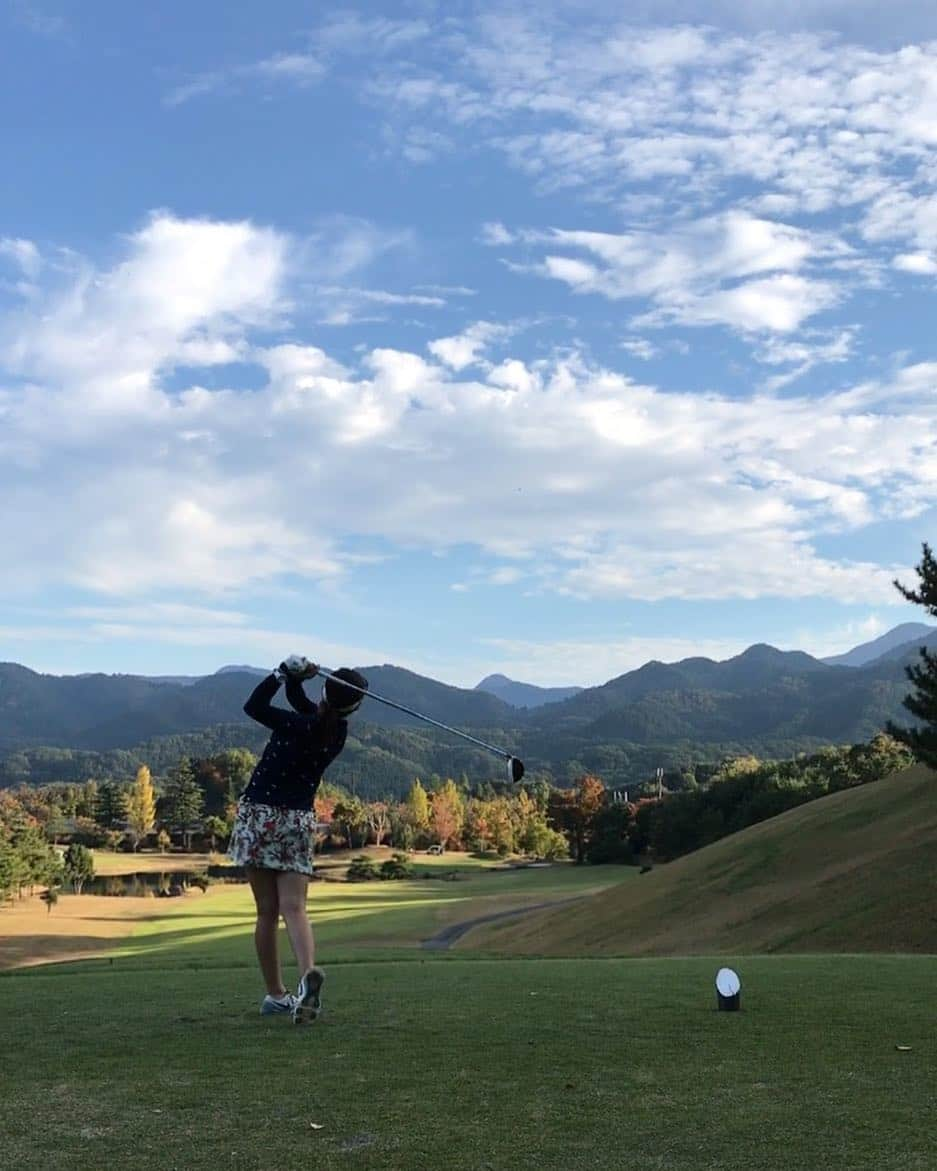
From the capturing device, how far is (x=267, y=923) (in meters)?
6.59

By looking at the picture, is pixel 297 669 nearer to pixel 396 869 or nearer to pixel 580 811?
pixel 396 869

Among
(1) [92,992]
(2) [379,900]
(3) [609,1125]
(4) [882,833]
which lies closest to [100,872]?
(2) [379,900]

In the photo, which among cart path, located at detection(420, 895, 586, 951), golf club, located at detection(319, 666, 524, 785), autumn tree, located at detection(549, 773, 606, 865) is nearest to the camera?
golf club, located at detection(319, 666, 524, 785)

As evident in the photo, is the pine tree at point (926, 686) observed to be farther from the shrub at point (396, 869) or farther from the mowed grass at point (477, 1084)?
the shrub at point (396, 869)

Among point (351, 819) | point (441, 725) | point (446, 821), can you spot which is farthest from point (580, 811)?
point (441, 725)

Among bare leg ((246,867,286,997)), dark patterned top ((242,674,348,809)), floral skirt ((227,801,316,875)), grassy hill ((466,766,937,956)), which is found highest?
dark patterned top ((242,674,348,809))

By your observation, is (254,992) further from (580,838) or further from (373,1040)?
(580,838)

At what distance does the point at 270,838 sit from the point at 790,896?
89.6 ft

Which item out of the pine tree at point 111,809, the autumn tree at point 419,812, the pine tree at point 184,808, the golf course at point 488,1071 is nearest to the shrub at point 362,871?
the autumn tree at point 419,812

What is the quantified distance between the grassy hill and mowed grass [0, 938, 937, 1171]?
2078 centimetres

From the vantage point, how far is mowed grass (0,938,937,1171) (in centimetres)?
365

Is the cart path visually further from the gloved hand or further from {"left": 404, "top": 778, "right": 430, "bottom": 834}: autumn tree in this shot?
{"left": 404, "top": 778, "right": 430, "bottom": 834}: autumn tree

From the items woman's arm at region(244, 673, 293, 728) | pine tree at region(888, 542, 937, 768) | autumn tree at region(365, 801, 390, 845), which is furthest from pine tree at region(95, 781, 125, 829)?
woman's arm at region(244, 673, 293, 728)

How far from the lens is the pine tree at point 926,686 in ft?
80.8
